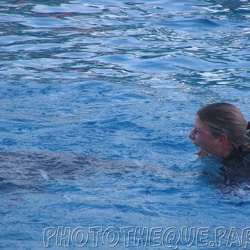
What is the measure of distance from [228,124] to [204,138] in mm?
227

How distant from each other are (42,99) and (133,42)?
128 inches

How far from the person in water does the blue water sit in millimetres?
144

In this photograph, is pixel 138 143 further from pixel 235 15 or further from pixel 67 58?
pixel 235 15

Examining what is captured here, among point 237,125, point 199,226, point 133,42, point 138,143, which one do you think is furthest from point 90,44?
point 199,226

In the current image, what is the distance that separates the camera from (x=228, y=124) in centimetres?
514

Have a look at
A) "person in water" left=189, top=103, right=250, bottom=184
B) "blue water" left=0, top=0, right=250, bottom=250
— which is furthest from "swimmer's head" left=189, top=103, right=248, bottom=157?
"blue water" left=0, top=0, right=250, bottom=250

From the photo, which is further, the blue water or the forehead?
the forehead

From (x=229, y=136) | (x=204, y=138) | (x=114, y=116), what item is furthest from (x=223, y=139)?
(x=114, y=116)

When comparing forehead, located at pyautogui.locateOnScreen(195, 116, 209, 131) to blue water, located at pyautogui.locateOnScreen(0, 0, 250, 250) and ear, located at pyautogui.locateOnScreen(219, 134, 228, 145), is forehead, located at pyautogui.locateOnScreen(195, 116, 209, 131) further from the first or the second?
blue water, located at pyautogui.locateOnScreen(0, 0, 250, 250)

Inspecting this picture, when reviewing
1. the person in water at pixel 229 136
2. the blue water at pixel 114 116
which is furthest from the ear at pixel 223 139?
the blue water at pixel 114 116

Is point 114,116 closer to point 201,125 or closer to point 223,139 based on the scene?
point 201,125

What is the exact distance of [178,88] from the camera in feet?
28.3

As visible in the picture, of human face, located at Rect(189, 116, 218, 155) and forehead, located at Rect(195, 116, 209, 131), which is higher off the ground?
forehead, located at Rect(195, 116, 209, 131)

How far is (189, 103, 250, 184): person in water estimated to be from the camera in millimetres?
5102
